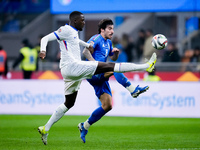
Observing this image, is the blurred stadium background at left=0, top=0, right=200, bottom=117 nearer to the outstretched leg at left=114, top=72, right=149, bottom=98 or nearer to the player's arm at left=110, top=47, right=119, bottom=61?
the outstretched leg at left=114, top=72, right=149, bottom=98

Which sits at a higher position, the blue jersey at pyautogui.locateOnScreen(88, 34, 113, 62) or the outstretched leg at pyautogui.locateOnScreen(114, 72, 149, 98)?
the blue jersey at pyautogui.locateOnScreen(88, 34, 113, 62)

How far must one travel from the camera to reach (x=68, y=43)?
765 cm

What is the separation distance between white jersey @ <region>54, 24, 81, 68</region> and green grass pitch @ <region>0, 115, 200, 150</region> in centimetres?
144

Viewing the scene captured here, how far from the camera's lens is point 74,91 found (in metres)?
7.98

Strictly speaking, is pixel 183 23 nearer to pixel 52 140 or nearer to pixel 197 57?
pixel 197 57

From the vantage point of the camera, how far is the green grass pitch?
7.85 metres

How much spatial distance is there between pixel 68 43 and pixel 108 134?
265 centimetres

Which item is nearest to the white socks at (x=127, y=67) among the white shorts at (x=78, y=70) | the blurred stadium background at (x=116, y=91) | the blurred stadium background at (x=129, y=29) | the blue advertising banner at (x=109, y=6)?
the white shorts at (x=78, y=70)

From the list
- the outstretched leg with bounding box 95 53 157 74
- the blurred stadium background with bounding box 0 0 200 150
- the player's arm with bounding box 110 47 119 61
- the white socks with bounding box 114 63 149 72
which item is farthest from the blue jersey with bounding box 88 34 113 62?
the blurred stadium background with bounding box 0 0 200 150

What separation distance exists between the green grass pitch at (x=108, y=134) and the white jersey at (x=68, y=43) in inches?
56.7

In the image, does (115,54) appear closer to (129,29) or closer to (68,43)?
(68,43)

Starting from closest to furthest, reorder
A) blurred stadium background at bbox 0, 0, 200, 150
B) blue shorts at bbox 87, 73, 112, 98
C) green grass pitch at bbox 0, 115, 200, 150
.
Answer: green grass pitch at bbox 0, 115, 200, 150 → blue shorts at bbox 87, 73, 112, 98 → blurred stadium background at bbox 0, 0, 200, 150

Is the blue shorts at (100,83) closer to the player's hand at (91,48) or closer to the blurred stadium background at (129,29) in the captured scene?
the player's hand at (91,48)

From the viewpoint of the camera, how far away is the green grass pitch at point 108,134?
7852 mm
